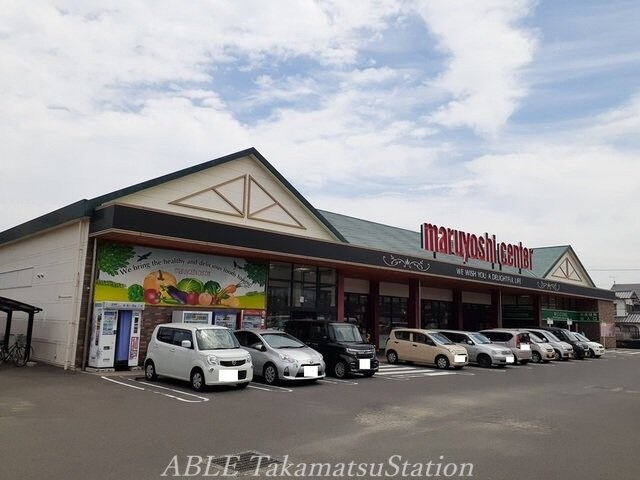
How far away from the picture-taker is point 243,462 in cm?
618

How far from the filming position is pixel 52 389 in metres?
11.4

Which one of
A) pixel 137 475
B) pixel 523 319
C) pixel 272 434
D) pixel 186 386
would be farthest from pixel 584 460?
pixel 523 319

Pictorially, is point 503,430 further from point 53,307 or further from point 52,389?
point 53,307

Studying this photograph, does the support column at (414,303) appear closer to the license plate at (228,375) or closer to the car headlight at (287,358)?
the car headlight at (287,358)

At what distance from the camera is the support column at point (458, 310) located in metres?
31.8

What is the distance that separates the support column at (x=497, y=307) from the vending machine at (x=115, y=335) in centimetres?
2354

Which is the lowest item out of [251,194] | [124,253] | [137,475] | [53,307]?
[137,475]

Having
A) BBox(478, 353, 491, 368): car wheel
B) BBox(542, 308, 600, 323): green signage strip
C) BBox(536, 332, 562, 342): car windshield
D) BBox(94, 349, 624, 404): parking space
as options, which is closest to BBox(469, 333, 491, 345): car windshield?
BBox(478, 353, 491, 368): car wheel

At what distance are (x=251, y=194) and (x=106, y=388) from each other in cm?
873

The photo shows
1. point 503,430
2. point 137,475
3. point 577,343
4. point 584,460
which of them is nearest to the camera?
point 137,475

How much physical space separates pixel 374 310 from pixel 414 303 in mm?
2019

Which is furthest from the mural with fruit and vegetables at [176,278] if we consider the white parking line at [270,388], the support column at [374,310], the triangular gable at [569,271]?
the triangular gable at [569,271]

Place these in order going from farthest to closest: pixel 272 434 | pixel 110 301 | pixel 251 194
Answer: pixel 251 194
pixel 110 301
pixel 272 434

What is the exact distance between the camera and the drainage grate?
233 inches
